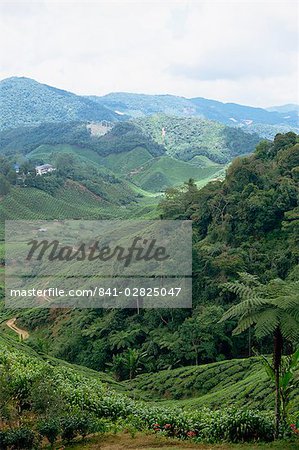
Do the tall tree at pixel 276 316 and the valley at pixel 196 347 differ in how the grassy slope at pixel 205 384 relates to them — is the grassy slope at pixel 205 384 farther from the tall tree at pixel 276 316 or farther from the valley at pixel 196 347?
the tall tree at pixel 276 316

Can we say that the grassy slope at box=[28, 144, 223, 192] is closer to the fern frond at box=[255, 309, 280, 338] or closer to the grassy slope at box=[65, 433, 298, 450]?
the grassy slope at box=[65, 433, 298, 450]

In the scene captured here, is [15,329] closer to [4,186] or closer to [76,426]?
[76,426]

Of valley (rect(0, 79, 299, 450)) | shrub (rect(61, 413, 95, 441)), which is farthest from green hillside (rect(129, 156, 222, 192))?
shrub (rect(61, 413, 95, 441))

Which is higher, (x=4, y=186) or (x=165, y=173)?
(x=165, y=173)

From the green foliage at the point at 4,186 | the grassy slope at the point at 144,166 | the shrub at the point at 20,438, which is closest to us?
the shrub at the point at 20,438

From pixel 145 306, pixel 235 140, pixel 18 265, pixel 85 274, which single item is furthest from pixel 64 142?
pixel 145 306

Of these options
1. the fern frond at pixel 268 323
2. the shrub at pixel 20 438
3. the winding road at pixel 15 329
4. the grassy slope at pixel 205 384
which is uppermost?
the fern frond at pixel 268 323

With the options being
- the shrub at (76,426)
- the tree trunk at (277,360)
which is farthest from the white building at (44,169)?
the tree trunk at (277,360)

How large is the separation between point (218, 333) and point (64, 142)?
4761 inches

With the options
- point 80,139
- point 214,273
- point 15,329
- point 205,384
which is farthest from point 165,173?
point 205,384

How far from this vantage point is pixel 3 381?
27.7ft

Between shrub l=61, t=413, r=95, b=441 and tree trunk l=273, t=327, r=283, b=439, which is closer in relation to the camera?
tree trunk l=273, t=327, r=283, b=439

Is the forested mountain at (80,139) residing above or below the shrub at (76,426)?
above

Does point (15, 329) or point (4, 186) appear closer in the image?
point (15, 329)
